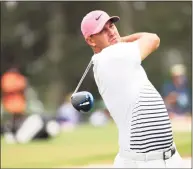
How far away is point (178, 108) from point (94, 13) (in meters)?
16.5

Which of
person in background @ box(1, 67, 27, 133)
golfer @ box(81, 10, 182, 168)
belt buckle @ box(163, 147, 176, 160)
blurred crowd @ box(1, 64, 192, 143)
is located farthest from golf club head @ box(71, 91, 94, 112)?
person in background @ box(1, 67, 27, 133)

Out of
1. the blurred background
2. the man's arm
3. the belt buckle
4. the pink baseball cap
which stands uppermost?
the pink baseball cap

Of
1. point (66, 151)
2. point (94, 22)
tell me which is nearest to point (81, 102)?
point (94, 22)

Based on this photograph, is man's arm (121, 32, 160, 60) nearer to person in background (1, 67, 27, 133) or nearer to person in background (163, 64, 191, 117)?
person in background (1, 67, 27, 133)

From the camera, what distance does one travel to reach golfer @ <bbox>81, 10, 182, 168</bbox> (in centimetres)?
469

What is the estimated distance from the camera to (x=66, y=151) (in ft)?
40.6

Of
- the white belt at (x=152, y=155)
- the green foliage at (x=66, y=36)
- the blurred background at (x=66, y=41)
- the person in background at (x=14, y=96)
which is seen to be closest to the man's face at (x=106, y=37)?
the white belt at (x=152, y=155)

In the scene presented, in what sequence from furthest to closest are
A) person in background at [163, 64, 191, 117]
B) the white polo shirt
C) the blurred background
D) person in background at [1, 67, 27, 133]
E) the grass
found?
the blurred background, person in background at [163, 64, 191, 117], person in background at [1, 67, 27, 133], the grass, the white polo shirt

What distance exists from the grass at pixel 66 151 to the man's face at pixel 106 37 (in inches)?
227

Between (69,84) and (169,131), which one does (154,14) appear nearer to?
(69,84)

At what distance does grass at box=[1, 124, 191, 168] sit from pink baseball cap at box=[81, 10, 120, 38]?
5764 mm

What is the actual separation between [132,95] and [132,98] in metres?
0.02

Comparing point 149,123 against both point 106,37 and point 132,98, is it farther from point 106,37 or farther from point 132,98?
point 106,37

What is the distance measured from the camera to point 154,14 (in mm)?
33469
